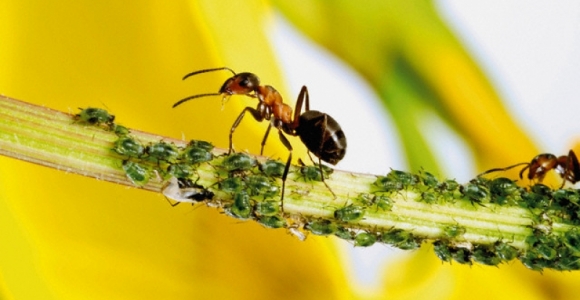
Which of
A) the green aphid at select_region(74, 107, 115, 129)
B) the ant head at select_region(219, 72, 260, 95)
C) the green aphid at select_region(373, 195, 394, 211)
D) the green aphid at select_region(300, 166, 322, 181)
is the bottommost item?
the green aphid at select_region(373, 195, 394, 211)

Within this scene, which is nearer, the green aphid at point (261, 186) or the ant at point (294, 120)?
the green aphid at point (261, 186)

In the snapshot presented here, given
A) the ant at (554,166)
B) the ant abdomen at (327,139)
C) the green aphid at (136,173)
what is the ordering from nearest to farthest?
the green aphid at (136,173), the ant abdomen at (327,139), the ant at (554,166)

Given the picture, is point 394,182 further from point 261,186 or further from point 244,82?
point 244,82

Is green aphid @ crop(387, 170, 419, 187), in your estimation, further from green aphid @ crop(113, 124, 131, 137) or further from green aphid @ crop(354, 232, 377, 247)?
green aphid @ crop(113, 124, 131, 137)

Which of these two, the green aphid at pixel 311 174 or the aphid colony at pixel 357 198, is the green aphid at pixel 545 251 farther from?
the green aphid at pixel 311 174

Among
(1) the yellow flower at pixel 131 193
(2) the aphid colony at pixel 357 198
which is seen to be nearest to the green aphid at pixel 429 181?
Answer: (2) the aphid colony at pixel 357 198

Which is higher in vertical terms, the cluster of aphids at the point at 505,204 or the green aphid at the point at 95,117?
the green aphid at the point at 95,117

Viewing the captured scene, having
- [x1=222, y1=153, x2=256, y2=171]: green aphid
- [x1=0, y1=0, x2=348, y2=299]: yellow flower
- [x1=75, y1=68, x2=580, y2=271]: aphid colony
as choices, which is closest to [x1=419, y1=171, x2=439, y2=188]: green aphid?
[x1=75, y1=68, x2=580, y2=271]: aphid colony
